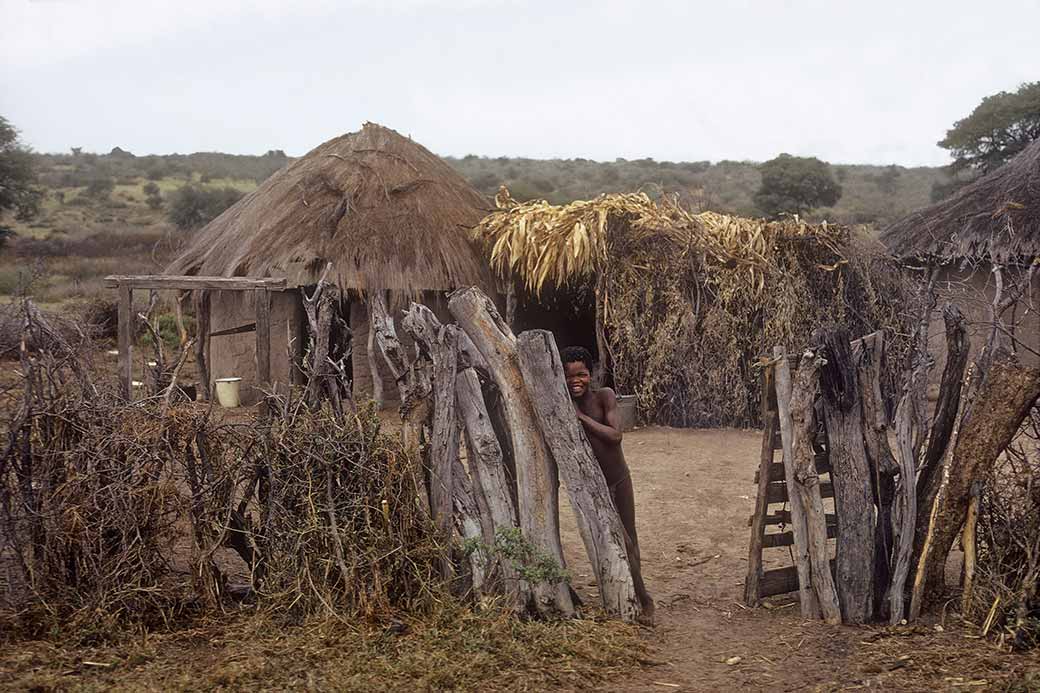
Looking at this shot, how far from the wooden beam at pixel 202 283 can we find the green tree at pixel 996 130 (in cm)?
1994

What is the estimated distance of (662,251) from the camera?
10734 mm

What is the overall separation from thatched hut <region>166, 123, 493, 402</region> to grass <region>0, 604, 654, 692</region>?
680cm

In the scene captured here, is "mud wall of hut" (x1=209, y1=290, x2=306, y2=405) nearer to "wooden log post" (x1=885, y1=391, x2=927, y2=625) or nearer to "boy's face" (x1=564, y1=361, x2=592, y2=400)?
"boy's face" (x1=564, y1=361, x2=592, y2=400)

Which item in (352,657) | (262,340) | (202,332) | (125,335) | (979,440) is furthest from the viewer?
(202,332)

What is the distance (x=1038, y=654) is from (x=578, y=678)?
179 centimetres

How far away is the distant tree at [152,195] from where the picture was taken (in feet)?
112

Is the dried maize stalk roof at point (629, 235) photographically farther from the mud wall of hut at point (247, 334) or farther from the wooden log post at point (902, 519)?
the wooden log post at point (902, 519)

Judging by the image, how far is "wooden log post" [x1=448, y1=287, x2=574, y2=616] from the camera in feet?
14.4

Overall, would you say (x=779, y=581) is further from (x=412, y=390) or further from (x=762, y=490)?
(x=412, y=390)

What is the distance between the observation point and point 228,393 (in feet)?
37.2

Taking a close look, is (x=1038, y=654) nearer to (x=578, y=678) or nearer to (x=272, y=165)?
(x=578, y=678)

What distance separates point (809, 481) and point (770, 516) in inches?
12.6

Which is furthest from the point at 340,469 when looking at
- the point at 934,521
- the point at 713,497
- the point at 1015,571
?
Answer: the point at 713,497

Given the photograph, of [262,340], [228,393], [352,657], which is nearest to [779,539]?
A: [352,657]
